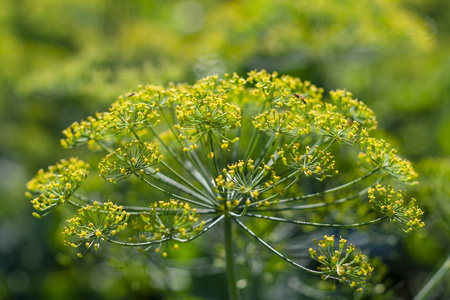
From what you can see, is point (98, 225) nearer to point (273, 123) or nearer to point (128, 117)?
point (128, 117)

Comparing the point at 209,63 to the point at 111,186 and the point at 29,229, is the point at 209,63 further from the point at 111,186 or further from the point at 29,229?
the point at 29,229

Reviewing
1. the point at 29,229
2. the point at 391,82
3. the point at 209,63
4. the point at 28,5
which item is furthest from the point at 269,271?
the point at 28,5

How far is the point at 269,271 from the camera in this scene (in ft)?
8.67

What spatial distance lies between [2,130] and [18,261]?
6.59 ft

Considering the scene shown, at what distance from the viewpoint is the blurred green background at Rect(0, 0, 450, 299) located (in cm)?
304

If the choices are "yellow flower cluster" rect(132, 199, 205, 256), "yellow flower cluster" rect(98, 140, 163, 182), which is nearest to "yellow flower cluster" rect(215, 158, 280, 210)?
"yellow flower cluster" rect(132, 199, 205, 256)

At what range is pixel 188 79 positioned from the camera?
379 cm

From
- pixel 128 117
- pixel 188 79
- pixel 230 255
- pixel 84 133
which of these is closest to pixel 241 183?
pixel 230 255

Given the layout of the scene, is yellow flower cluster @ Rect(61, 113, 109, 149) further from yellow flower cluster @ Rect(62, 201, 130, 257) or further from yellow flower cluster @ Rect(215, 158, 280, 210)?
yellow flower cluster @ Rect(215, 158, 280, 210)

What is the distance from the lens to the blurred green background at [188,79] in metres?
3.04

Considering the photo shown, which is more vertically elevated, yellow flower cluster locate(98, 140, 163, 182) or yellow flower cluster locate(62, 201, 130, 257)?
yellow flower cluster locate(98, 140, 163, 182)

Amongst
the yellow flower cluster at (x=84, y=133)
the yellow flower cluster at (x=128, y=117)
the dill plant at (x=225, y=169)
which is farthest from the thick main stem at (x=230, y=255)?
the yellow flower cluster at (x=84, y=133)

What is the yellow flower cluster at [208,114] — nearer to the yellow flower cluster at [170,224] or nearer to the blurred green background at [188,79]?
the yellow flower cluster at [170,224]

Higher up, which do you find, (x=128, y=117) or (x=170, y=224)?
(x=128, y=117)
